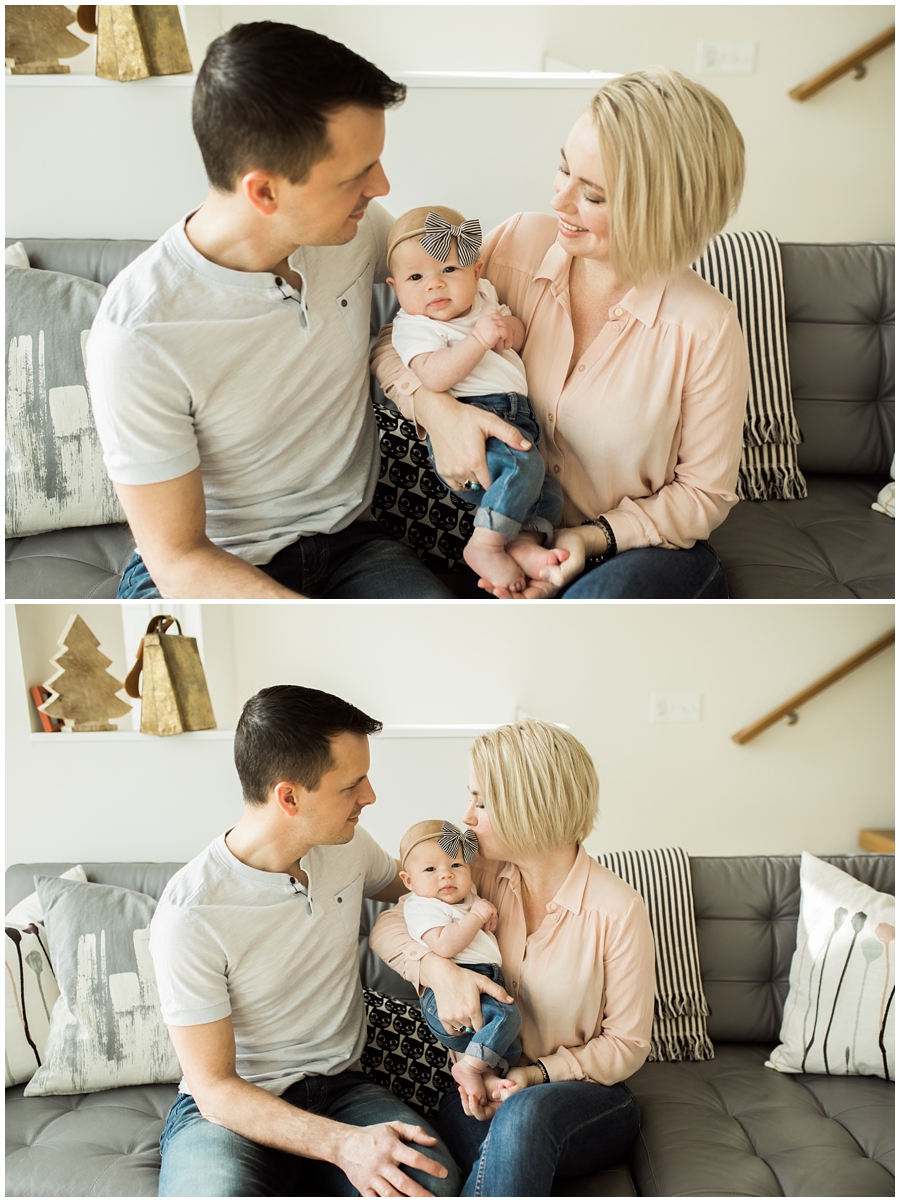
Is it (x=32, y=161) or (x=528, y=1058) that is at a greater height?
(x=32, y=161)

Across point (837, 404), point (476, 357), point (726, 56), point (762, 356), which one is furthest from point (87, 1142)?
point (726, 56)

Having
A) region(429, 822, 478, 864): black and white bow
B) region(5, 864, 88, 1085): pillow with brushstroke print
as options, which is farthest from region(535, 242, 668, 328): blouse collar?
region(5, 864, 88, 1085): pillow with brushstroke print

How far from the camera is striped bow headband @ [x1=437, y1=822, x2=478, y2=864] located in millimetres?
1229

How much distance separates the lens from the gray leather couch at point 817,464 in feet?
5.78

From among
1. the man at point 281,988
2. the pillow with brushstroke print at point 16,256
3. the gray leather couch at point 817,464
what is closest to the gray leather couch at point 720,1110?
the man at point 281,988

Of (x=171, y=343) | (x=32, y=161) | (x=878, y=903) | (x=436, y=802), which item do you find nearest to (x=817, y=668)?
(x=878, y=903)

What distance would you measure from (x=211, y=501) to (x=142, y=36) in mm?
1132

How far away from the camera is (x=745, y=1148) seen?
4.84 feet

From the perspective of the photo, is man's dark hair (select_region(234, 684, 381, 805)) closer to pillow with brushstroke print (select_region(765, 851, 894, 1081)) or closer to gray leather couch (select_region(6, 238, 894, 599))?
gray leather couch (select_region(6, 238, 894, 599))

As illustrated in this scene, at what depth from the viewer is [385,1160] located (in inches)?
43.4

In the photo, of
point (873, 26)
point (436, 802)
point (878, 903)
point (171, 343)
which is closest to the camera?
point (171, 343)

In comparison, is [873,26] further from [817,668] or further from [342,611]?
[342,611]

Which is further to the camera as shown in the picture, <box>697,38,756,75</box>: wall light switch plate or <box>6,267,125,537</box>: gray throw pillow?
<box>697,38,756,75</box>: wall light switch plate

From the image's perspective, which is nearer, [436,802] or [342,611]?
[436,802]
